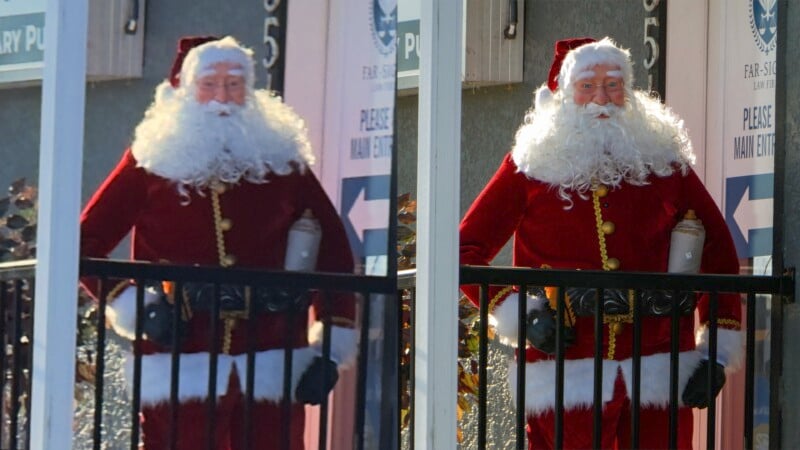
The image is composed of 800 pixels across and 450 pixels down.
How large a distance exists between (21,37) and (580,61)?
6.16 ft

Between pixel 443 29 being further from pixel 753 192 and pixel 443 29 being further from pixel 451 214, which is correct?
pixel 753 192

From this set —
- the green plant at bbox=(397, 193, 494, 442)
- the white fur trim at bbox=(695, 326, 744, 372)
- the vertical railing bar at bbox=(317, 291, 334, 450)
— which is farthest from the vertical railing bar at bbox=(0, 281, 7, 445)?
the green plant at bbox=(397, 193, 494, 442)

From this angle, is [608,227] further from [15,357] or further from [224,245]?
[15,357]

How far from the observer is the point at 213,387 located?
4301 millimetres

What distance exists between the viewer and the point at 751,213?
527 cm

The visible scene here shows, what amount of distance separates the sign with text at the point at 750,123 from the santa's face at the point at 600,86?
440 mm

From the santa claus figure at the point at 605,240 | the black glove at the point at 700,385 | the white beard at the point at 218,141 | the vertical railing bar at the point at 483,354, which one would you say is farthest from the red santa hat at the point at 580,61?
the white beard at the point at 218,141

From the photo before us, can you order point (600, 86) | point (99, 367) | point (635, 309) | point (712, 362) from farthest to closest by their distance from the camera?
1. point (600, 86)
2. point (712, 362)
3. point (635, 309)
4. point (99, 367)

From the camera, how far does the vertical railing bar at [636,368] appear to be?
4.84 metres

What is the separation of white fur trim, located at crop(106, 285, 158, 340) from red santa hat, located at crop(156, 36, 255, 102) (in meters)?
0.50

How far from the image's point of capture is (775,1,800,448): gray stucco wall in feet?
16.0

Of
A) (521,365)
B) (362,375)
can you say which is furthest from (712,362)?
(362,375)

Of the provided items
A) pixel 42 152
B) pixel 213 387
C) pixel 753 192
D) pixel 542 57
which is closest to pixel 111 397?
pixel 213 387

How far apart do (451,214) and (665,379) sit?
110 centimetres
